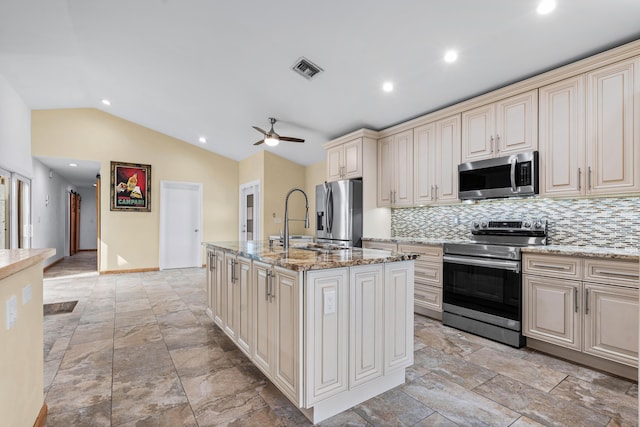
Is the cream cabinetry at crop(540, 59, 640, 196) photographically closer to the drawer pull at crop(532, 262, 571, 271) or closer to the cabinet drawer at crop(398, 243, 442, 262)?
the drawer pull at crop(532, 262, 571, 271)

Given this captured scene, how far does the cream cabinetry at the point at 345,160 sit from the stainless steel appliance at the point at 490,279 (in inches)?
72.9

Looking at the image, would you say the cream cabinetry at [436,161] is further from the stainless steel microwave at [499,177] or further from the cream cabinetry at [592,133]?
the cream cabinetry at [592,133]

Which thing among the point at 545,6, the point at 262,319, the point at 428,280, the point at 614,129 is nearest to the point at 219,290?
the point at 262,319

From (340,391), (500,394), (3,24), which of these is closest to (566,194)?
(500,394)

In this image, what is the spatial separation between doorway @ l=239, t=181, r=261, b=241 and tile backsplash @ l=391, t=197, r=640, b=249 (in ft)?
13.4

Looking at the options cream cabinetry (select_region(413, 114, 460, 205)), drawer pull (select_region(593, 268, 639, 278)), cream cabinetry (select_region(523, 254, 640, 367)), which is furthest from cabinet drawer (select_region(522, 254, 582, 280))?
cream cabinetry (select_region(413, 114, 460, 205))

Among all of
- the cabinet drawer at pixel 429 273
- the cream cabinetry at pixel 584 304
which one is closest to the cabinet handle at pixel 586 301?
the cream cabinetry at pixel 584 304

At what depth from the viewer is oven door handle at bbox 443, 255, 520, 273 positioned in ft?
9.18

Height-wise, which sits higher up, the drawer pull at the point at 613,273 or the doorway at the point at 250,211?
the doorway at the point at 250,211

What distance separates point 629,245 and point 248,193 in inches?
256

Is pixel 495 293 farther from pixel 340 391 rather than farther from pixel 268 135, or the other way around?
pixel 268 135

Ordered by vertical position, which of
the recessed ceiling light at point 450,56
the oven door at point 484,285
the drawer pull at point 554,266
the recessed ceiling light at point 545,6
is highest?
the recessed ceiling light at point 545,6

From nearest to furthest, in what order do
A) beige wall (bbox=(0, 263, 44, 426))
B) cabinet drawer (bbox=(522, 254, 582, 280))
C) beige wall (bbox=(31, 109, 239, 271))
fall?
beige wall (bbox=(0, 263, 44, 426))
cabinet drawer (bbox=(522, 254, 582, 280))
beige wall (bbox=(31, 109, 239, 271))

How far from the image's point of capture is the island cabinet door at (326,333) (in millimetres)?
1732
